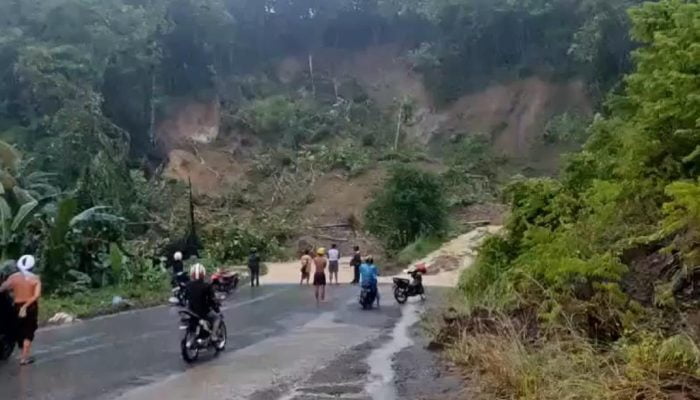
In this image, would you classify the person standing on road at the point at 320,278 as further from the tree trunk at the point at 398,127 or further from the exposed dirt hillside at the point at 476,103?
the tree trunk at the point at 398,127

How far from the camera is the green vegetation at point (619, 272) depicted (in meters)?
7.04

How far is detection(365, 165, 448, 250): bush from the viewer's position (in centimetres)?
4297

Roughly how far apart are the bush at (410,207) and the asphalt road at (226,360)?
21.9 meters

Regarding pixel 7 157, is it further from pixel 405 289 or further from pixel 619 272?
pixel 619 272

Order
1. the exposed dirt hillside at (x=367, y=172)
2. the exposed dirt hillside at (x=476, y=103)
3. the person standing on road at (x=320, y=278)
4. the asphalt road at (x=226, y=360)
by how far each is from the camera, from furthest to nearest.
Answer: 1. the exposed dirt hillside at (x=476, y=103)
2. the exposed dirt hillside at (x=367, y=172)
3. the person standing on road at (x=320, y=278)
4. the asphalt road at (x=226, y=360)

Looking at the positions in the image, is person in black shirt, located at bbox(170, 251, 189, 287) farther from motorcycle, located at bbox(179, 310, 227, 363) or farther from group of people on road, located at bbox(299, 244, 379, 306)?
motorcycle, located at bbox(179, 310, 227, 363)

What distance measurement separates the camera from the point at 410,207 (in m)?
43.2

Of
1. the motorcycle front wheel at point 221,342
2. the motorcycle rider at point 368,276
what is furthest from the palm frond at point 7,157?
the motorcycle front wheel at point 221,342

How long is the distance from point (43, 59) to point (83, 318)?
34.7 meters

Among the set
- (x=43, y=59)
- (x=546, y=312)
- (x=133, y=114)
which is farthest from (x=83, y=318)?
(x=133, y=114)

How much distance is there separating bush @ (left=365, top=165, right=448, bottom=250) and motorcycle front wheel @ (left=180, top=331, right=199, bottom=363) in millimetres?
30585

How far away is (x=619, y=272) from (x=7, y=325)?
883cm

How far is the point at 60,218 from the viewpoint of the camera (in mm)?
21250

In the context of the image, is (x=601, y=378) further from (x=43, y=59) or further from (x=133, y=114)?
(x=133, y=114)
